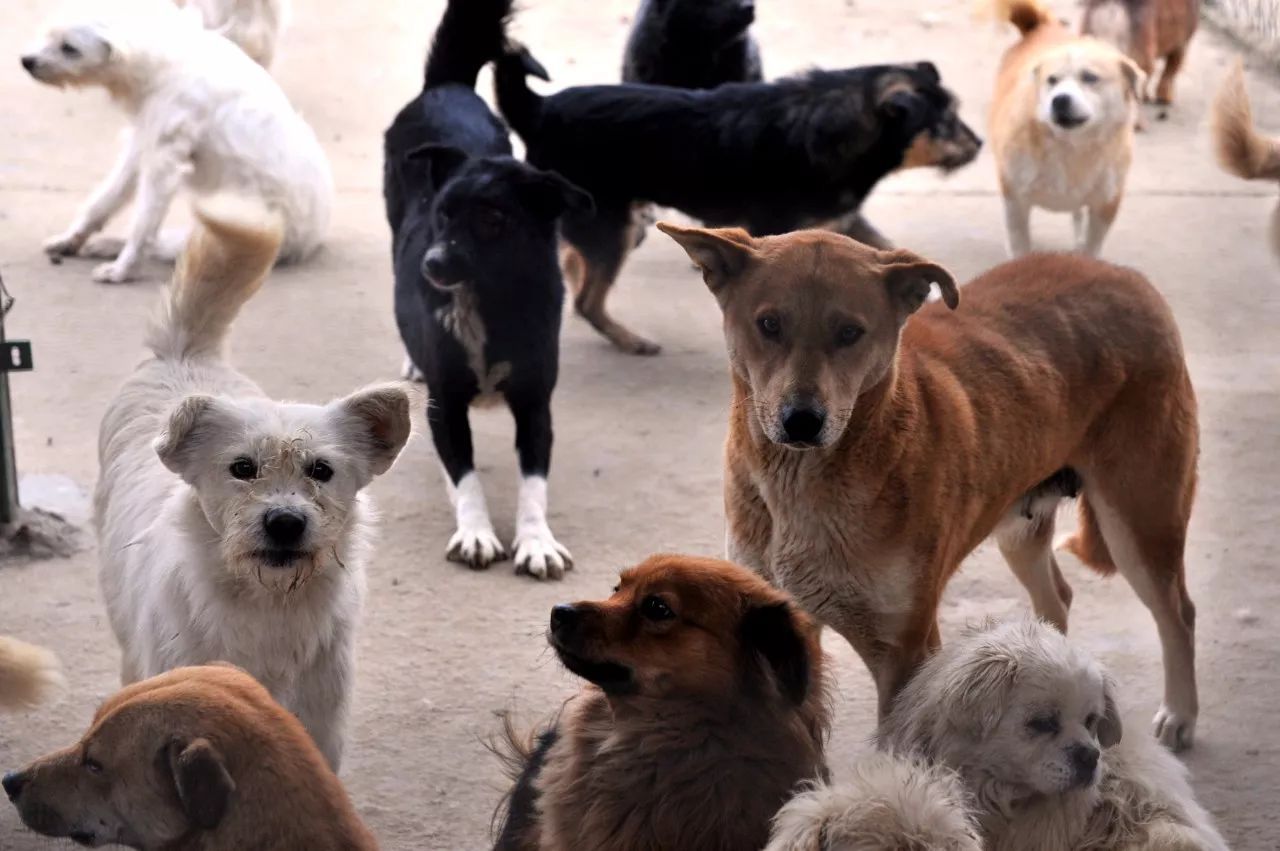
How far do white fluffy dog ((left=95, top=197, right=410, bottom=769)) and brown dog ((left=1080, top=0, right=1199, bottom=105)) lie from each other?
710cm

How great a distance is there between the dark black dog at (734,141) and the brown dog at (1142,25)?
3.43 meters

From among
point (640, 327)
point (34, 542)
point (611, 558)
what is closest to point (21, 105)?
point (640, 327)

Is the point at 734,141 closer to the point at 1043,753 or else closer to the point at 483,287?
the point at 483,287

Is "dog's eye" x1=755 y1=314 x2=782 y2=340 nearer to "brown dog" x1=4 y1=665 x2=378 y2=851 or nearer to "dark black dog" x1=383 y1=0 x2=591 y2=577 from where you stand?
"brown dog" x1=4 y1=665 x2=378 y2=851

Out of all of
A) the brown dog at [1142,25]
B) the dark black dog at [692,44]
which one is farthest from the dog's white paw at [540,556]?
the brown dog at [1142,25]

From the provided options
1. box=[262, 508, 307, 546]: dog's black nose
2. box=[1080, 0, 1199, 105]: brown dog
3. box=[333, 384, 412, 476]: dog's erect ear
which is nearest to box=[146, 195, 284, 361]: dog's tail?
box=[333, 384, 412, 476]: dog's erect ear

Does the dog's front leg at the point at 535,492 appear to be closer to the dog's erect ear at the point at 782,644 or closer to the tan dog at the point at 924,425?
the tan dog at the point at 924,425

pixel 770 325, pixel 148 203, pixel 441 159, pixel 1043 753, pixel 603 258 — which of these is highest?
pixel 770 325

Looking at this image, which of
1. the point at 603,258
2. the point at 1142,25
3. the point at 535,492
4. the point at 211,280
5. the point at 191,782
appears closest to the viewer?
the point at 191,782

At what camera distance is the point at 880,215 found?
855 cm

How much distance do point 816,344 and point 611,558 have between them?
1908 millimetres

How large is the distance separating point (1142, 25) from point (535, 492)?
19.1ft

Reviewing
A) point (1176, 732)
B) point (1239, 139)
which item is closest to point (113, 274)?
point (1239, 139)

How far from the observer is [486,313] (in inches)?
210
